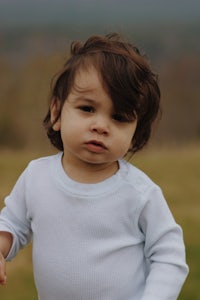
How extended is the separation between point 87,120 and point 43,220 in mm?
381

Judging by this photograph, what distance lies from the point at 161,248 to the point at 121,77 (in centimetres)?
54

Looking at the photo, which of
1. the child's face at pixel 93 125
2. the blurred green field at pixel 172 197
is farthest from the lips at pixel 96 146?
the blurred green field at pixel 172 197

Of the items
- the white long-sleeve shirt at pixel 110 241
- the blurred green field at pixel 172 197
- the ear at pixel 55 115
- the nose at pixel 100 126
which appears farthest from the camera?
the blurred green field at pixel 172 197

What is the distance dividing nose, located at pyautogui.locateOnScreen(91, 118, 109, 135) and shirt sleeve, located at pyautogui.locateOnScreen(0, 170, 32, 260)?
411 millimetres

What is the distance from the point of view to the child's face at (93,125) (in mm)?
2453

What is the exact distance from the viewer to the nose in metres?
2.43

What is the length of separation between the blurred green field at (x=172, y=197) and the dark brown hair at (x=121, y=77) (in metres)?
2.09

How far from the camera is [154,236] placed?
254 centimetres

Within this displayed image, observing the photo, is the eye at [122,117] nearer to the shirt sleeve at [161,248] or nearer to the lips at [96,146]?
the lips at [96,146]

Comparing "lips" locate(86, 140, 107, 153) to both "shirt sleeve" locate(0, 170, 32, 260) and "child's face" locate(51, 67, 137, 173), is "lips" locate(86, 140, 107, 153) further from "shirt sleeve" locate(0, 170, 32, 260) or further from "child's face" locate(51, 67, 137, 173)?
"shirt sleeve" locate(0, 170, 32, 260)

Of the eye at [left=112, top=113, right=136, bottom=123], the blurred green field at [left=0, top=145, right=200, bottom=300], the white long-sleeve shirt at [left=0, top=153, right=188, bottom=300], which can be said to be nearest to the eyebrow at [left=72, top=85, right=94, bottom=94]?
the eye at [left=112, top=113, right=136, bottom=123]

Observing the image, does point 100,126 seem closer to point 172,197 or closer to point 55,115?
point 55,115

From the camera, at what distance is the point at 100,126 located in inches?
95.4

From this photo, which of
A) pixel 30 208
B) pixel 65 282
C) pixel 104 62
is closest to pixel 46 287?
pixel 65 282
